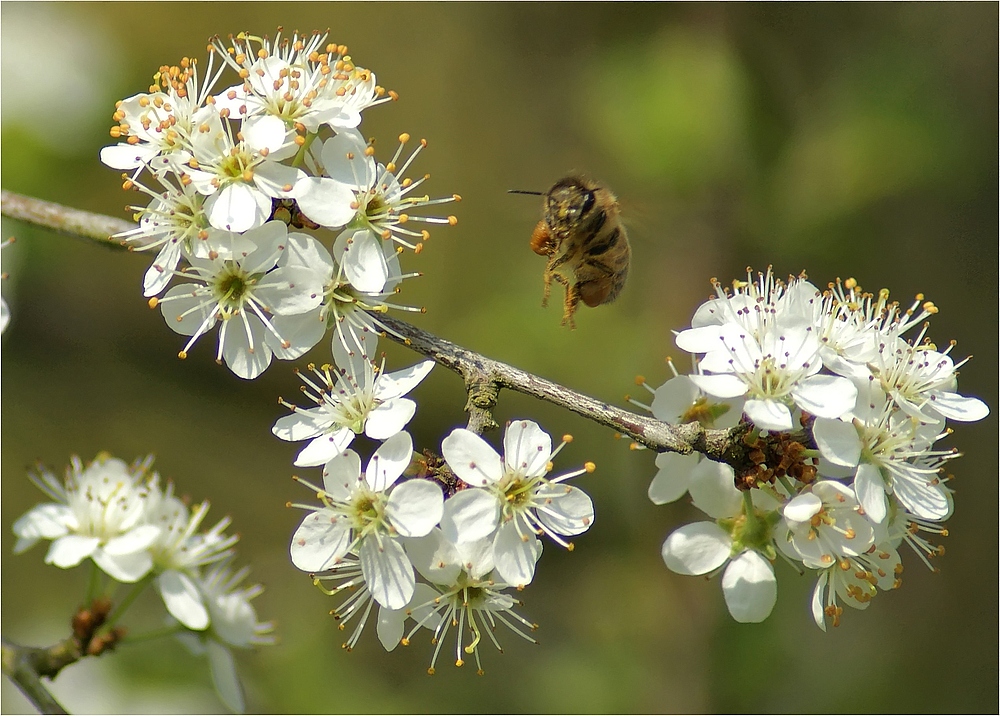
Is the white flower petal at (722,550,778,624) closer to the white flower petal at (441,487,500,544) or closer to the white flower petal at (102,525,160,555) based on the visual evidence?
the white flower petal at (441,487,500,544)

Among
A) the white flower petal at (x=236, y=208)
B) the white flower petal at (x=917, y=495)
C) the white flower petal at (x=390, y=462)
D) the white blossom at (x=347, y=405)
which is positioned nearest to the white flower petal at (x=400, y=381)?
the white blossom at (x=347, y=405)

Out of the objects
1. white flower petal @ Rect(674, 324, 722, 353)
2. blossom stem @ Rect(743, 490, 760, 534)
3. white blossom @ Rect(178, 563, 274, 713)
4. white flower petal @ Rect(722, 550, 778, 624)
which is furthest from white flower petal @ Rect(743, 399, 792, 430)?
white blossom @ Rect(178, 563, 274, 713)

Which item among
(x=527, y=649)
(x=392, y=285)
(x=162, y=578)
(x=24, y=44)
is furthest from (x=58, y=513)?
(x=527, y=649)

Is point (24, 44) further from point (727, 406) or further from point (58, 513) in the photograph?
point (727, 406)

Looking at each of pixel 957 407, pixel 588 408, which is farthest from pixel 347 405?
pixel 957 407

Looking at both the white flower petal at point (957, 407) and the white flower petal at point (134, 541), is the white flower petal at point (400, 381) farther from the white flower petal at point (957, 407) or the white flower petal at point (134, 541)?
the white flower petal at point (957, 407)

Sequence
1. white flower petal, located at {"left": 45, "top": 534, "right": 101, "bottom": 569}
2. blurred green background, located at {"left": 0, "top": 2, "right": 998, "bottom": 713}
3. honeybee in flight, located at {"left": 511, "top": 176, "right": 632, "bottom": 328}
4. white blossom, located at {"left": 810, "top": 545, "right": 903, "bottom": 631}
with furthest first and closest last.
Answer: blurred green background, located at {"left": 0, "top": 2, "right": 998, "bottom": 713} → white flower petal, located at {"left": 45, "top": 534, "right": 101, "bottom": 569} → honeybee in flight, located at {"left": 511, "top": 176, "right": 632, "bottom": 328} → white blossom, located at {"left": 810, "top": 545, "right": 903, "bottom": 631}

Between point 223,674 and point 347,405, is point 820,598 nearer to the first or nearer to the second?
point 347,405
